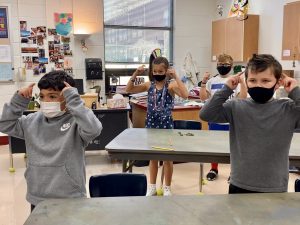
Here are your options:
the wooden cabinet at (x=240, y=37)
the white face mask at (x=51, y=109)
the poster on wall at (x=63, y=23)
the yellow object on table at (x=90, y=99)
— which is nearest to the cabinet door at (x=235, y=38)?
the wooden cabinet at (x=240, y=37)

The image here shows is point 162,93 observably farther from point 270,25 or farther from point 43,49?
point 43,49

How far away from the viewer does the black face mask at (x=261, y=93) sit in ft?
5.49

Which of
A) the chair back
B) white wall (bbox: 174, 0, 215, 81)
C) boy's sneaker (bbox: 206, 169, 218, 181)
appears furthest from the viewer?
white wall (bbox: 174, 0, 215, 81)

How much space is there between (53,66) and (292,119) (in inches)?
200

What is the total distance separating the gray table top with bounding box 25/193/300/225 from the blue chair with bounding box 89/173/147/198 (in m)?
0.38

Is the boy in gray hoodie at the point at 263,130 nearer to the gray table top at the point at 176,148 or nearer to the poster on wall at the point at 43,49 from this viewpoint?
the gray table top at the point at 176,148

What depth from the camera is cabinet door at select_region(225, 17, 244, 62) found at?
5.73 m

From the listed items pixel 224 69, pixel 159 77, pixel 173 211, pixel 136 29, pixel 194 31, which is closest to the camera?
pixel 173 211

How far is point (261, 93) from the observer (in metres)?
1.68

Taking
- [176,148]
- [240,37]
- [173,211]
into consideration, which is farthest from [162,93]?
[240,37]

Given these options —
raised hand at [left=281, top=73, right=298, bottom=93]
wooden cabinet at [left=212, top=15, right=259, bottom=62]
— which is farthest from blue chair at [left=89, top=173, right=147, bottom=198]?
wooden cabinet at [left=212, top=15, right=259, bottom=62]

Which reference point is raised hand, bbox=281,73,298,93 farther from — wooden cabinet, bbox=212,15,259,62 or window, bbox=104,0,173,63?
window, bbox=104,0,173,63

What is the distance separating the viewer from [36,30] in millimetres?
5875

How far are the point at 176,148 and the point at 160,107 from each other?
2.95 ft
